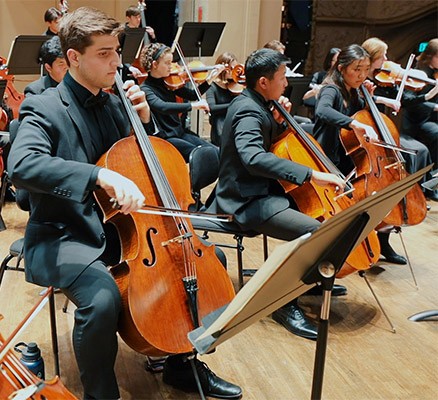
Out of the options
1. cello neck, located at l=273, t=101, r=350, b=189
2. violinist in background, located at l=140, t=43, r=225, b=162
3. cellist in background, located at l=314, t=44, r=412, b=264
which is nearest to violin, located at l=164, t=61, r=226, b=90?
violinist in background, located at l=140, t=43, r=225, b=162

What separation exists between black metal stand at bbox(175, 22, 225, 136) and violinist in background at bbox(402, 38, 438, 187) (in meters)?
1.66

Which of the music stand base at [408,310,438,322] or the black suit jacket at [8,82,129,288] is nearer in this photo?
the black suit jacket at [8,82,129,288]

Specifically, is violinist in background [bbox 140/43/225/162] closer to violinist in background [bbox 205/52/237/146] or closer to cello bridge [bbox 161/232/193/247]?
violinist in background [bbox 205/52/237/146]

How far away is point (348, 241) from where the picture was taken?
144 centimetres

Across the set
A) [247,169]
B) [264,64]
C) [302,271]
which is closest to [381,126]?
[264,64]

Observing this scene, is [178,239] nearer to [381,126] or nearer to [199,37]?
[381,126]

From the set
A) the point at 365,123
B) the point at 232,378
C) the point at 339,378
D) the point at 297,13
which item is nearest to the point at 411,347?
the point at 339,378

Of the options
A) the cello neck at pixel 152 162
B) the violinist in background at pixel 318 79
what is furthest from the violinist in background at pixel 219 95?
the cello neck at pixel 152 162

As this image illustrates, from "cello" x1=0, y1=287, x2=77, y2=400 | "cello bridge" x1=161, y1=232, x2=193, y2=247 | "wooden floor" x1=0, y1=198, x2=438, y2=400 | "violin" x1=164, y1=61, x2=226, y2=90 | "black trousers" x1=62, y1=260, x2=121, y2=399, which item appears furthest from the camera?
"violin" x1=164, y1=61, x2=226, y2=90

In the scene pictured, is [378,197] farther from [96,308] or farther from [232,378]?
[232,378]

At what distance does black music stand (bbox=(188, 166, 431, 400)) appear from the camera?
3.96 ft

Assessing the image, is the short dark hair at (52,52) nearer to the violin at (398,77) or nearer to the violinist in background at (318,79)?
the violinist in background at (318,79)

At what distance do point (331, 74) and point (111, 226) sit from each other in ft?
6.31

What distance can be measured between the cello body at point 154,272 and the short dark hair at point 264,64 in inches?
34.5
